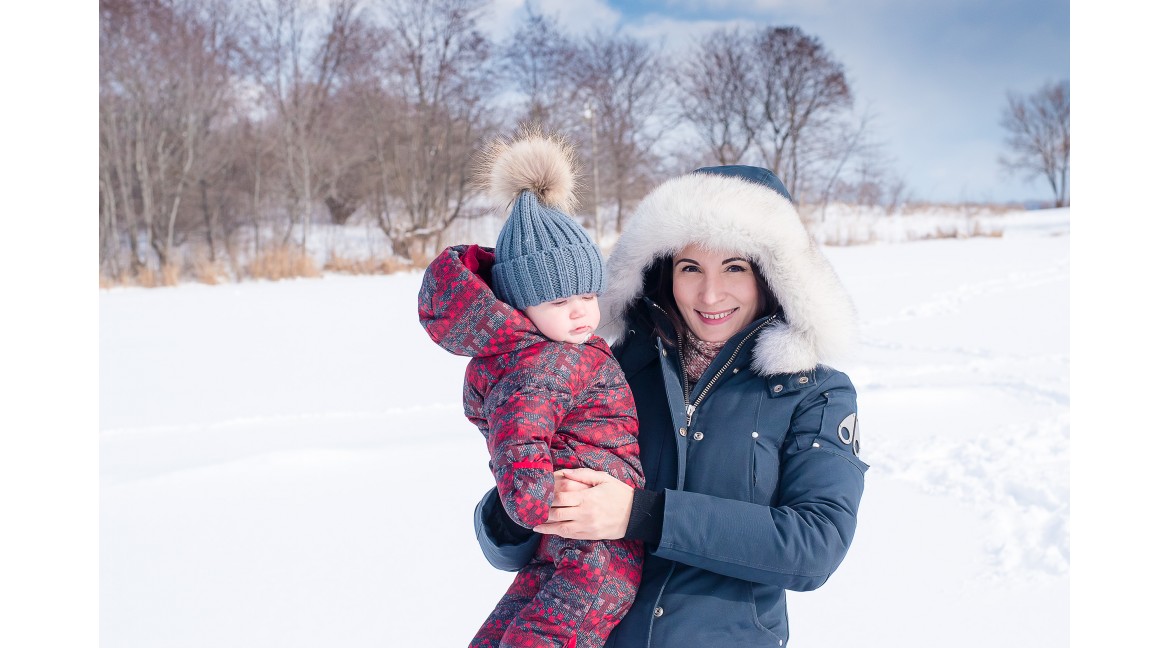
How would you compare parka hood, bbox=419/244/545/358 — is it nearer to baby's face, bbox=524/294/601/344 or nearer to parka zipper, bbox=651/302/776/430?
baby's face, bbox=524/294/601/344

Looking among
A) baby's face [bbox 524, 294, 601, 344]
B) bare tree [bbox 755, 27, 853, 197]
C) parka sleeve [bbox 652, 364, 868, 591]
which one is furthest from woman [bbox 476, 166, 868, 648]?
bare tree [bbox 755, 27, 853, 197]

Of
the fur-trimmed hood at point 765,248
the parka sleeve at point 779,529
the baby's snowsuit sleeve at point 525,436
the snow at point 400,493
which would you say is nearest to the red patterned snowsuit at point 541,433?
the baby's snowsuit sleeve at point 525,436

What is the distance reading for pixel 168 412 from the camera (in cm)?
477

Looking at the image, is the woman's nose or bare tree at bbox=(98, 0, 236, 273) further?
bare tree at bbox=(98, 0, 236, 273)

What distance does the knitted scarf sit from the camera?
4.93 feet

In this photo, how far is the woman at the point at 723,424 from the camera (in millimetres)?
1229

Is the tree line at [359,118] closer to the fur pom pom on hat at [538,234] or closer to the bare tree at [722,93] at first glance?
the bare tree at [722,93]

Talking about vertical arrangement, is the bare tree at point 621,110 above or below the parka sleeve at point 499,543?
above

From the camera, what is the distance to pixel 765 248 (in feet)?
4.77

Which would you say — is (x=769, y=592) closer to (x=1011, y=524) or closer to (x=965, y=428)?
(x=1011, y=524)

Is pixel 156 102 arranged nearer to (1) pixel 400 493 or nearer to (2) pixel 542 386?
(1) pixel 400 493

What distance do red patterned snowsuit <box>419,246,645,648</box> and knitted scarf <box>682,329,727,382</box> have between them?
162 mm

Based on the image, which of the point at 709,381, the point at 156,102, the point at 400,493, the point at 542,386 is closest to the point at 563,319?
the point at 542,386

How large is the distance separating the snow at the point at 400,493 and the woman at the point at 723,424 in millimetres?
258
